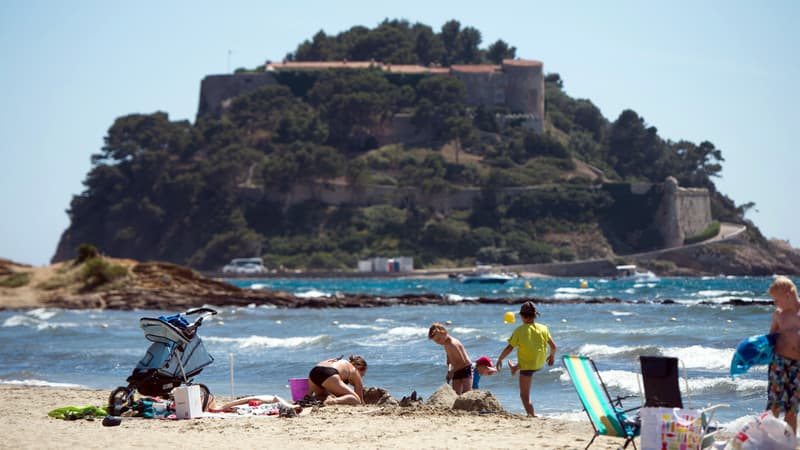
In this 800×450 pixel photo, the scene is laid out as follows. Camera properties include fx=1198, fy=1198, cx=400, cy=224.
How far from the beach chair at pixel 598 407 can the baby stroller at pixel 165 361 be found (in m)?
3.13

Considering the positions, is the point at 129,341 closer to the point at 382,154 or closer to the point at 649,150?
the point at 382,154

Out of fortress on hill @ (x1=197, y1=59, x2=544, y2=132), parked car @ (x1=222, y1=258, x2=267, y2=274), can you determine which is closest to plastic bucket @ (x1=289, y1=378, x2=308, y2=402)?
parked car @ (x1=222, y1=258, x2=267, y2=274)

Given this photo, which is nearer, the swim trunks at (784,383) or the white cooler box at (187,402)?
the swim trunks at (784,383)

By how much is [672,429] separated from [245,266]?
76096mm

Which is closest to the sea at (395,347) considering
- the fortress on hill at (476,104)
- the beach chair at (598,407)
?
the beach chair at (598,407)

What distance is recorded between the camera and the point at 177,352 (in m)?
9.28

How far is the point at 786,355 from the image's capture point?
693cm

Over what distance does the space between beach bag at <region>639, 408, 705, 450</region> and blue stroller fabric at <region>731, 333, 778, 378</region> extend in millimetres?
354

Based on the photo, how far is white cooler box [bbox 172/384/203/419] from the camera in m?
9.18

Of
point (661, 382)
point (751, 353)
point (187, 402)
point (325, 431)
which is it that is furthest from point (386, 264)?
point (751, 353)

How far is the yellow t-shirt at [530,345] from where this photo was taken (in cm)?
948

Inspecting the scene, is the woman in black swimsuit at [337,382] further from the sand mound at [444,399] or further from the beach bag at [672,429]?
the beach bag at [672,429]

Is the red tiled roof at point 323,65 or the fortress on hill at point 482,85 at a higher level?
the red tiled roof at point 323,65

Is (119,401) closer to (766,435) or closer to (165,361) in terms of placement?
(165,361)
